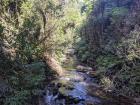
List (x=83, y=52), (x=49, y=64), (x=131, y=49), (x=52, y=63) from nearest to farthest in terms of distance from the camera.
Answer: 1. (x=49, y=64)
2. (x=52, y=63)
3. (x=131, y=49)
4. (x=83, y=52)

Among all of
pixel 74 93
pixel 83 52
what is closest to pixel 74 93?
pixel 74 93

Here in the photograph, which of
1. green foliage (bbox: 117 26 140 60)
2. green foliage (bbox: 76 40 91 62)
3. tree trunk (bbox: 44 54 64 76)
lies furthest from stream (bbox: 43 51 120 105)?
green foliage (bbox: 76 40 91 62)

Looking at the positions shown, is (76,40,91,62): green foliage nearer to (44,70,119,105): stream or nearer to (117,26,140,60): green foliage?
(117,26,140,60): green foliage

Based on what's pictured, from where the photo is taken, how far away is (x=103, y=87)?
17906 mm

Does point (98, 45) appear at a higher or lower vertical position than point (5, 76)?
higher

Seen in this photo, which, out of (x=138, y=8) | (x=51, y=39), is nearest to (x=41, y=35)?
(x=51, y=39)

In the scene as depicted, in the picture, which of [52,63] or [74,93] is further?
[52,63]

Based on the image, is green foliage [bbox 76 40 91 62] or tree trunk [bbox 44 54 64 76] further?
green foliage [bbox 76 40 91 62]

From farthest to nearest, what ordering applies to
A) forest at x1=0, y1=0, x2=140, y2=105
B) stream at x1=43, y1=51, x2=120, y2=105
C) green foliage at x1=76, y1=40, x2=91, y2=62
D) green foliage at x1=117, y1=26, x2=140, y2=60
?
green foliage at x1=76, y1=40, x2=91, y2=62 → green foliage at x1=117, y1=26, x2=140, y2=60 → stream at x1=43, y1=51, x2=120, y2=105 → forest at x1=0, y1=0, x2=140, y2=105

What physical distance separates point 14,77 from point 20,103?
1258 millimetres

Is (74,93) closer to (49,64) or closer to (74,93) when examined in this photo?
(74,93)

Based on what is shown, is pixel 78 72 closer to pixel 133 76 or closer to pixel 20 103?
pixel 133 76

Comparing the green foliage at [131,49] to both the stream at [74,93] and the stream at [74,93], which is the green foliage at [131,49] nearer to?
the stream at [74,93]

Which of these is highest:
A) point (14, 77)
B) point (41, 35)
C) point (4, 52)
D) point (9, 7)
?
point (9, 7)
